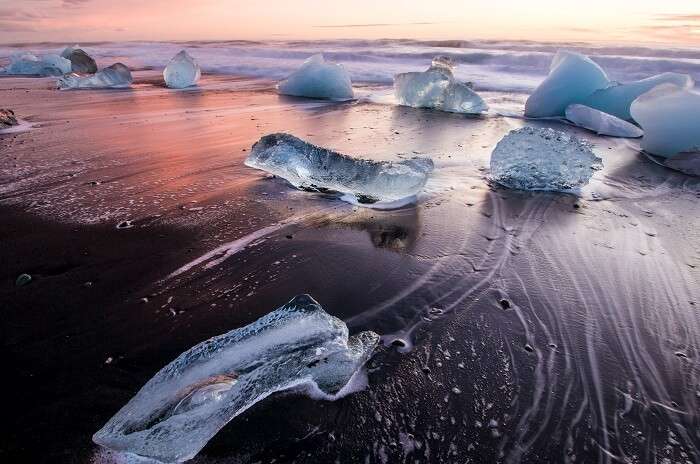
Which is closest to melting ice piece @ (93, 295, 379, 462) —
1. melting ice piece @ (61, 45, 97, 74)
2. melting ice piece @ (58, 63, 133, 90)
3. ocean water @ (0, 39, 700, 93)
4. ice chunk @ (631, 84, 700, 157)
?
ice chunk @ (631, 84, 700, 157)

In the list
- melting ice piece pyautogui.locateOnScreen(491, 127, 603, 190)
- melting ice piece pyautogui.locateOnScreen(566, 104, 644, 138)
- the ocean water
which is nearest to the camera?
melting ice piece pyautogui.locateOnScreen(491, 127, 603, 190)

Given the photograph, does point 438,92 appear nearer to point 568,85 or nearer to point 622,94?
point 568,85

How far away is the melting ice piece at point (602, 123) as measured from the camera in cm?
430

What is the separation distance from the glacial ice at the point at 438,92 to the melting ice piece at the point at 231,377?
15.6 ft

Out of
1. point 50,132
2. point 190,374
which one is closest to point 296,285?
point 190,374

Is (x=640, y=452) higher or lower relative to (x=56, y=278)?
lower

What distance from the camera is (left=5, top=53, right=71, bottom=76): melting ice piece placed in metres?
10.5

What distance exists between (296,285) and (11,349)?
0.92 meters

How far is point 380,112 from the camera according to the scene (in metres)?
5.43

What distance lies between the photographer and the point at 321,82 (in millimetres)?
6586

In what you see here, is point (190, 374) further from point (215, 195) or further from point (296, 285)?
point (215, 195)

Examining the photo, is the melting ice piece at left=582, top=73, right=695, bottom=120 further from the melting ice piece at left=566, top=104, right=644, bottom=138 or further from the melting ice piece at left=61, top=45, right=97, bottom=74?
the melting ice piece at left=61, top=45, right=97, bottom=74

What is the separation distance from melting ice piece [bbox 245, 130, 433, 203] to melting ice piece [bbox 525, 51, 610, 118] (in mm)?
3185

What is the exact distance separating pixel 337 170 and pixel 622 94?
13.5 feet
